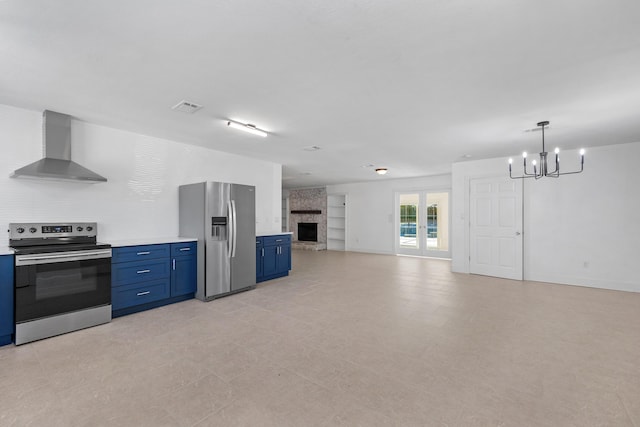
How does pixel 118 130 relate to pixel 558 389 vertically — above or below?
above

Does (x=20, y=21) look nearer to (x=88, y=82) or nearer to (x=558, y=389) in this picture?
(x=88, y=82)

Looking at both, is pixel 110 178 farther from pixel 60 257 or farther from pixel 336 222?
pixel 336 222

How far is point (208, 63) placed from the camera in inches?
91.3

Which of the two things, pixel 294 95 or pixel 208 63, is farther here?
pixel 294 95

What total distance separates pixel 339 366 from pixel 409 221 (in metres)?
7.11

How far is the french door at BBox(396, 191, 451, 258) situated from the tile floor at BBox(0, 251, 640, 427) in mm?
4262

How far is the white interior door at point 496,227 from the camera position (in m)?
5.69

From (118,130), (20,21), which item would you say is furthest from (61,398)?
(118,130)

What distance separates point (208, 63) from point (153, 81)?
0.69 metres

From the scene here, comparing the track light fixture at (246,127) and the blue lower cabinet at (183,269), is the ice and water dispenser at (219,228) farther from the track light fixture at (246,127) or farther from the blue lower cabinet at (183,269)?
the track light fixture at (246,127)

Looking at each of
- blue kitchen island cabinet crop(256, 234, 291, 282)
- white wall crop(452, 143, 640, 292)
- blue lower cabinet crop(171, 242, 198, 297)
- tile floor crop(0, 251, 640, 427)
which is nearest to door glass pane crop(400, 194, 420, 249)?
white wall crop(452, 143, 640, 292)

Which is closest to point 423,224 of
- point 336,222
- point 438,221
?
point 438,221

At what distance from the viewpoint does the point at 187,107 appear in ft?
10.5

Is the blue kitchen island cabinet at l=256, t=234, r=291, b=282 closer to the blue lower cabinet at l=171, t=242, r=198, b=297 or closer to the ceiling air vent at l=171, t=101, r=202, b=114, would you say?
the blue lower cabinet at l=171, t=242, r=198, b=297
